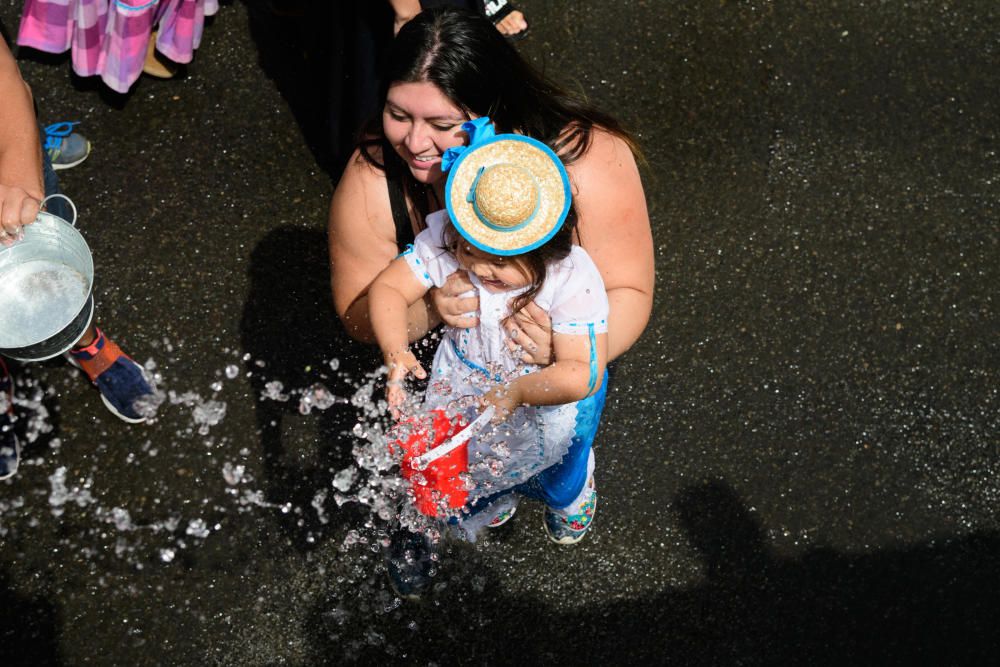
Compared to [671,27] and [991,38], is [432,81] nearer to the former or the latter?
[671,27]

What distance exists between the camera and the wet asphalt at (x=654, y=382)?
3049mm

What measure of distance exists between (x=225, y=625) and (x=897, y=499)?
2509 mm

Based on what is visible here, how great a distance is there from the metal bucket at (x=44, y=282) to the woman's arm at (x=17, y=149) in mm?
248

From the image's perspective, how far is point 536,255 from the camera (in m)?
2.06

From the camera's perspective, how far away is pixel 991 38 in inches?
153

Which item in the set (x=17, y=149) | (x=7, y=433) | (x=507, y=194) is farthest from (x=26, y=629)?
(x=507, y=194)

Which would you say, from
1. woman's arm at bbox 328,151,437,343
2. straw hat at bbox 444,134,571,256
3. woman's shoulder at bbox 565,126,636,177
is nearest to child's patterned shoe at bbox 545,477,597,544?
woman's arm at bbox 328,151,437,343

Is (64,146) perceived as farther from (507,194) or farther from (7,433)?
(507,194)

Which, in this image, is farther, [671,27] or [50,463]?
[671,27]

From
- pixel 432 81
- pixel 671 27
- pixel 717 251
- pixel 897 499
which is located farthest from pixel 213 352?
pixel 897 499

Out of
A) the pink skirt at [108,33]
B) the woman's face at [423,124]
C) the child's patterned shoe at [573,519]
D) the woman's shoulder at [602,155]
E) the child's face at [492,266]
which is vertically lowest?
the child's patterned shoe at [573,519]

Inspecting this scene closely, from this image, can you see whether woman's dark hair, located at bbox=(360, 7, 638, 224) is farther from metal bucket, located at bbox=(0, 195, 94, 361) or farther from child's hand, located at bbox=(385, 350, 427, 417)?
metal bucket, located at bbox=(0, 195, 94, 361)

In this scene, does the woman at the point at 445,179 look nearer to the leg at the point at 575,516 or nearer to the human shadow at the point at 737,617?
the leg at the point at 575,516

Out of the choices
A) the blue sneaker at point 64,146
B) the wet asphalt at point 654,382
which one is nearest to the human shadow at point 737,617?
the wet asphalt at point 654,382
